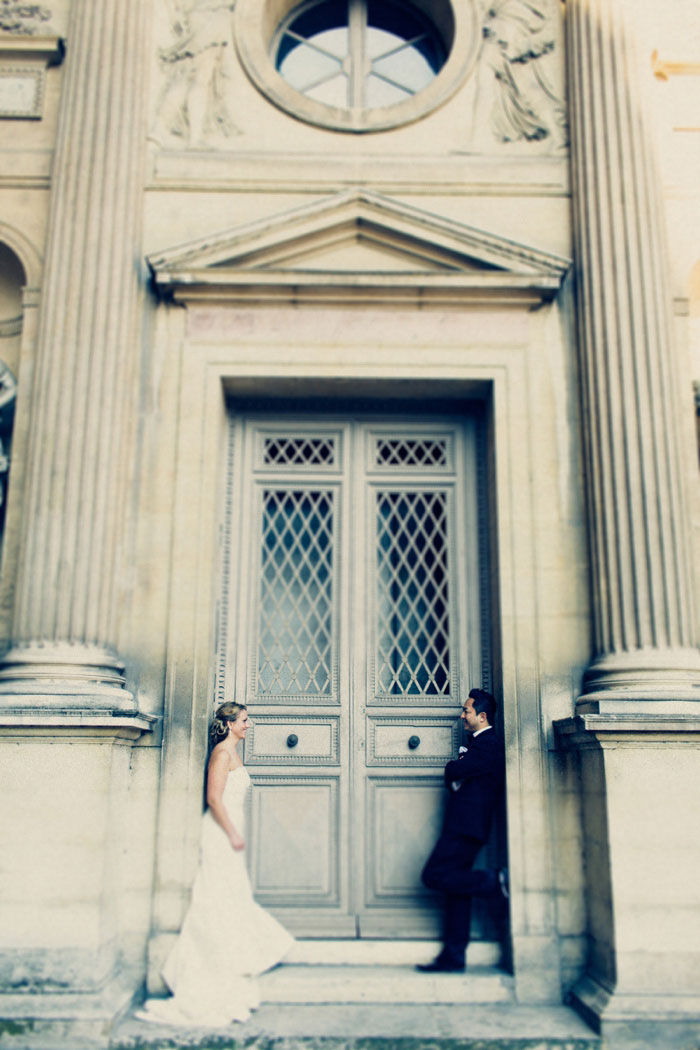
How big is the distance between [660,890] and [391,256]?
14.8 feet

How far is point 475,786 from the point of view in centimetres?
575

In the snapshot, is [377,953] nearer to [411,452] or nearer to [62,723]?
[62,723]

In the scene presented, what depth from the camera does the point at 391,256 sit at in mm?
6691

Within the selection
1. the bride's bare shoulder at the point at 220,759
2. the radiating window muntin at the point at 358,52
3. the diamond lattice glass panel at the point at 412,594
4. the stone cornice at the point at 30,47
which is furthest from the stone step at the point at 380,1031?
the stone cornice at the point at 30,47

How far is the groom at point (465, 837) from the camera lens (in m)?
5.57

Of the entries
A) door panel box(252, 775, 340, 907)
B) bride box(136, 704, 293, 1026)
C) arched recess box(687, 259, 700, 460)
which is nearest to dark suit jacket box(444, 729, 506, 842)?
door panel box(252, 775, 340, 907)

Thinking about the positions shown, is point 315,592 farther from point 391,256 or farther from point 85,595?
point 391,256

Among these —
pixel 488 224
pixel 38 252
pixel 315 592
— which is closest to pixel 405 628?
pixel 315 592

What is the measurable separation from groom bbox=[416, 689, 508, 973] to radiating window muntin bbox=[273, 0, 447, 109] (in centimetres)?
497

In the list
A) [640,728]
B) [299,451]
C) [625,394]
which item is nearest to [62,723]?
[299,451]

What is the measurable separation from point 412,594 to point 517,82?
399 cm

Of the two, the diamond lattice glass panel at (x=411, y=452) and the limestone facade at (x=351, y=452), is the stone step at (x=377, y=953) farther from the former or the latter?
the diamond lattice glass panel at (x=411, y=452)

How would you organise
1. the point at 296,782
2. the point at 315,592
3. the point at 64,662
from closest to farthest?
the point at 64,662, the point at 296,782, the point at 315,592

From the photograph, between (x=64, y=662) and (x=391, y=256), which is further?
(x=391, y=256)
